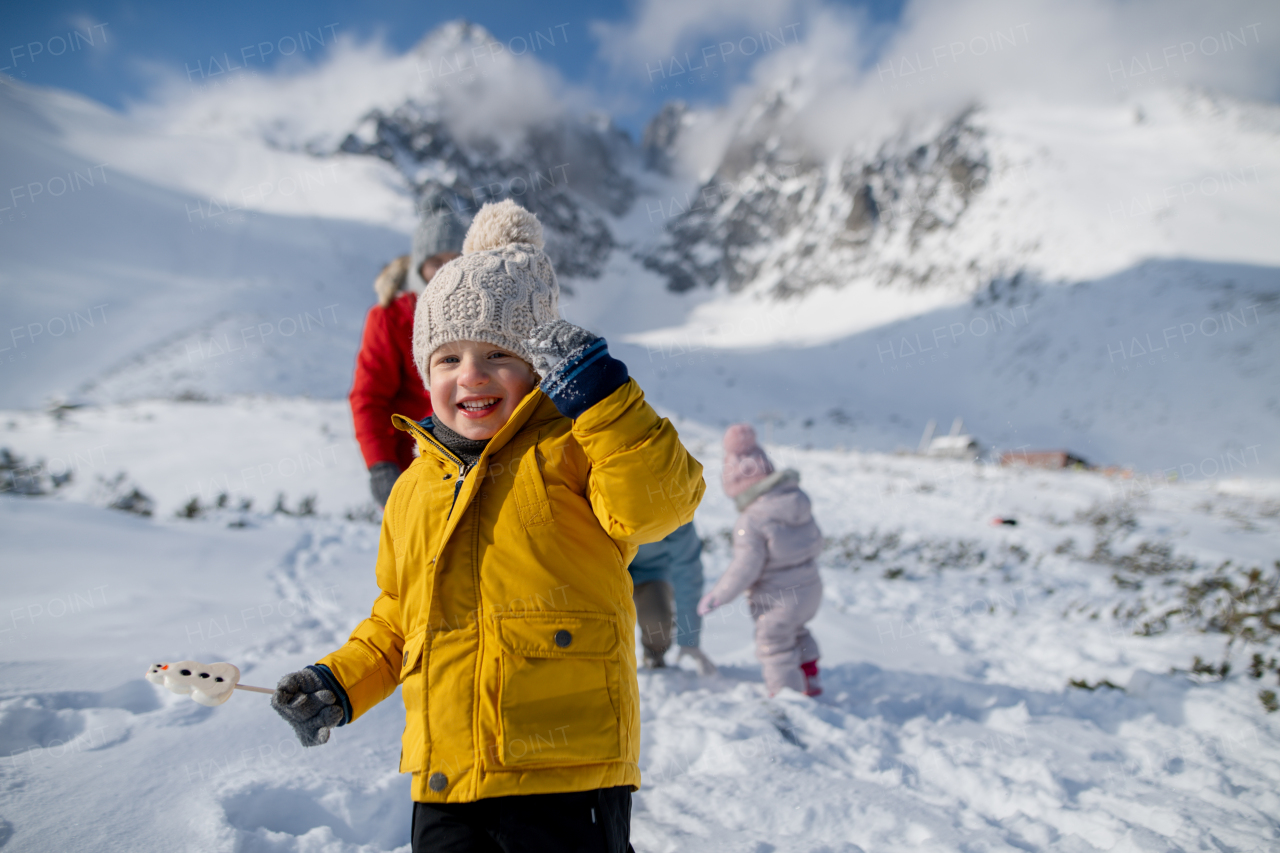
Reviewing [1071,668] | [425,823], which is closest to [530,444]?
[425,823]

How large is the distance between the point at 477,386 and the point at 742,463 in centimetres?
206

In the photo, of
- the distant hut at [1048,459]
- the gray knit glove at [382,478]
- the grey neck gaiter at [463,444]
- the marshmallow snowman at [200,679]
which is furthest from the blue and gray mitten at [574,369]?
the distant hut at [1048,459]

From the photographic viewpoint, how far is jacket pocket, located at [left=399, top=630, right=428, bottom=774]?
1.33 m

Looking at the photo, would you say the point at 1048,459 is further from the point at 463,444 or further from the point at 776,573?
the point at 463,444

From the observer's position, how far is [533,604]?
1329 millimetres

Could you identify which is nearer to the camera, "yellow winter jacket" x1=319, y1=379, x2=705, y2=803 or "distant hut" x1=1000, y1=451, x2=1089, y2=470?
"yellow winter jacket" x1=319, y1=379, x2=705, y2=803

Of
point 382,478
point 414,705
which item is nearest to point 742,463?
point 382,478

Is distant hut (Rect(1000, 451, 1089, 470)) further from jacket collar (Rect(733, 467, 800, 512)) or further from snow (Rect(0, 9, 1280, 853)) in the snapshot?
jacket collar (Rect(733, 467, 800, 512))

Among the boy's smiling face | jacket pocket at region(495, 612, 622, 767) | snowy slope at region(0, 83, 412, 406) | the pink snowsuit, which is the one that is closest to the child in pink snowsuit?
the pink snowsuit

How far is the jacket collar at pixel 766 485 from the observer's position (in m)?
3.18

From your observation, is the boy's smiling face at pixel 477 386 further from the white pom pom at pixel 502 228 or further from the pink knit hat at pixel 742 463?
the pink knit hat at pixel 742 463

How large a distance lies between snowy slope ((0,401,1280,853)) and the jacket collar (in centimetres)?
99

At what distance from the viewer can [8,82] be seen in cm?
3869

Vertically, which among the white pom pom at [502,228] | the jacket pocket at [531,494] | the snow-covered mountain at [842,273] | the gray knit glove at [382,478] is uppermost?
the snow-covered mountain at [842,273]
